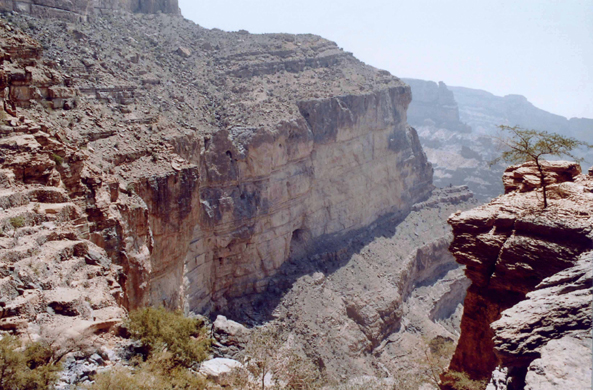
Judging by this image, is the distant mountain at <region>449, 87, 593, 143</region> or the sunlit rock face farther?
the distant mountain at <region>449, 87, 593, 143</region>

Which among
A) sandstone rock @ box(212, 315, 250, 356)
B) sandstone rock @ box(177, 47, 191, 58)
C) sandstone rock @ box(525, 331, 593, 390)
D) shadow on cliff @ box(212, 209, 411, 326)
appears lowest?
shadow on cliff @ box(212, 209, 411, 326)

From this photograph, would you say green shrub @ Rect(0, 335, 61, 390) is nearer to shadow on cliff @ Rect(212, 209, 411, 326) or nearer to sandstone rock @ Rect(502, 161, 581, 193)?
sandstone rock @ Rect(502, 161, 581, 193)

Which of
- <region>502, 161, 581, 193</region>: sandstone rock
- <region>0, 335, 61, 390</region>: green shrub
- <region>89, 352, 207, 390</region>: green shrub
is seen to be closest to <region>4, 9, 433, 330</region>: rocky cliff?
<region>89, 352, 207, 390</region>: green shrub

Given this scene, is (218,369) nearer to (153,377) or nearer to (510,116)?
(153,377)

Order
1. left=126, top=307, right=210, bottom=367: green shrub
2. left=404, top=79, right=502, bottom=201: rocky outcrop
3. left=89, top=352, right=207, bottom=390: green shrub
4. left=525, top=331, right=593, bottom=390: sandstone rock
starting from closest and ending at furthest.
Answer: left=525, top=331, right=593, bottom=390: sandstone rock → left=89, top=352, right=207, bottom=390: green shrub → left=126, top=307, right=210, bottom=367: green shrub → left=404, top=79, right=502, bottom=201: rocky outcrop

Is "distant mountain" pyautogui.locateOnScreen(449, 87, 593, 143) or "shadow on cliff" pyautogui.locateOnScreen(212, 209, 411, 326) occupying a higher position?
"distant mountain" pyautogui.locateOnScreen(449, 87, 593, 143)

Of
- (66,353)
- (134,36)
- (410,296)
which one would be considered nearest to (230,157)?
(134,36)

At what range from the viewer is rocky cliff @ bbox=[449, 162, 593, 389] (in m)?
9.04

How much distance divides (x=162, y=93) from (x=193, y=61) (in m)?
11.0

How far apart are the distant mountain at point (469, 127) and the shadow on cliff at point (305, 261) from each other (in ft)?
120

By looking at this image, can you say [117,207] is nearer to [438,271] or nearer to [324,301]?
[324,301]

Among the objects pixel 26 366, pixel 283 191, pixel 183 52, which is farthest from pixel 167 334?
pixel 183 52

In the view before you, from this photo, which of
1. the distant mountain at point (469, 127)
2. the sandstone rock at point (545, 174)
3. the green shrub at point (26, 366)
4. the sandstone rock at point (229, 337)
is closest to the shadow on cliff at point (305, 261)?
the sandstone rock at point (229, 337)

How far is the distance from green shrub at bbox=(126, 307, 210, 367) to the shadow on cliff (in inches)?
906
